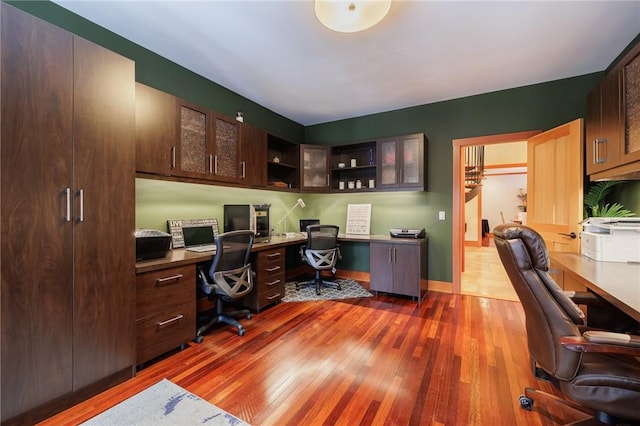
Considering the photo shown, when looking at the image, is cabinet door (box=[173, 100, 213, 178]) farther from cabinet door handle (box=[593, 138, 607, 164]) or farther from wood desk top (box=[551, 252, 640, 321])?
cabinet door handle (box=[593, 138, 607, 164])

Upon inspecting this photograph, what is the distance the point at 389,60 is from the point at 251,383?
3183 mm

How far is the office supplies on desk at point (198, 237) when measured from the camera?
2.85 meters

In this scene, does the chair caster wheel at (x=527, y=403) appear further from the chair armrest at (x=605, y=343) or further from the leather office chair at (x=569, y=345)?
the chair armrest at (x=605, y=343)

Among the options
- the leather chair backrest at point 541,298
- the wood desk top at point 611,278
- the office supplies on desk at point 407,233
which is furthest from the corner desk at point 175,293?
the wood desk top at point 611,278

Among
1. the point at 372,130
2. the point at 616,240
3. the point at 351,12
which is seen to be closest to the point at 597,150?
the point at 616,240

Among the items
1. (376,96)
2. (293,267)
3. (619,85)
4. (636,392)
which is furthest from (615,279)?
(293,267)

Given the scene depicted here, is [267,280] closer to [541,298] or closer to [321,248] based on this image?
[321,248]

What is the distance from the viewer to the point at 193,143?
2.64 meters

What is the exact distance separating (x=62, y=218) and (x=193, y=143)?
1371mm

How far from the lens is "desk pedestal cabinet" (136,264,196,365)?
6.32 ft

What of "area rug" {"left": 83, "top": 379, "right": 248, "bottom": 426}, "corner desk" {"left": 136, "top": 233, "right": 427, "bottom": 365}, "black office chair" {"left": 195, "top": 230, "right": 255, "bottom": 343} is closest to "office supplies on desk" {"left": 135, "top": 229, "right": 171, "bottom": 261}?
"corner desk" {"left": 136, "top": 233, "right": 427, "bottom": 365}

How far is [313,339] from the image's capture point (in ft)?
7.89

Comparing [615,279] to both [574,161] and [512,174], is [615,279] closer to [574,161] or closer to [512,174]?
[574,161]

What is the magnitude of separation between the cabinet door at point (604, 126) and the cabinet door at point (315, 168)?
122 inches
